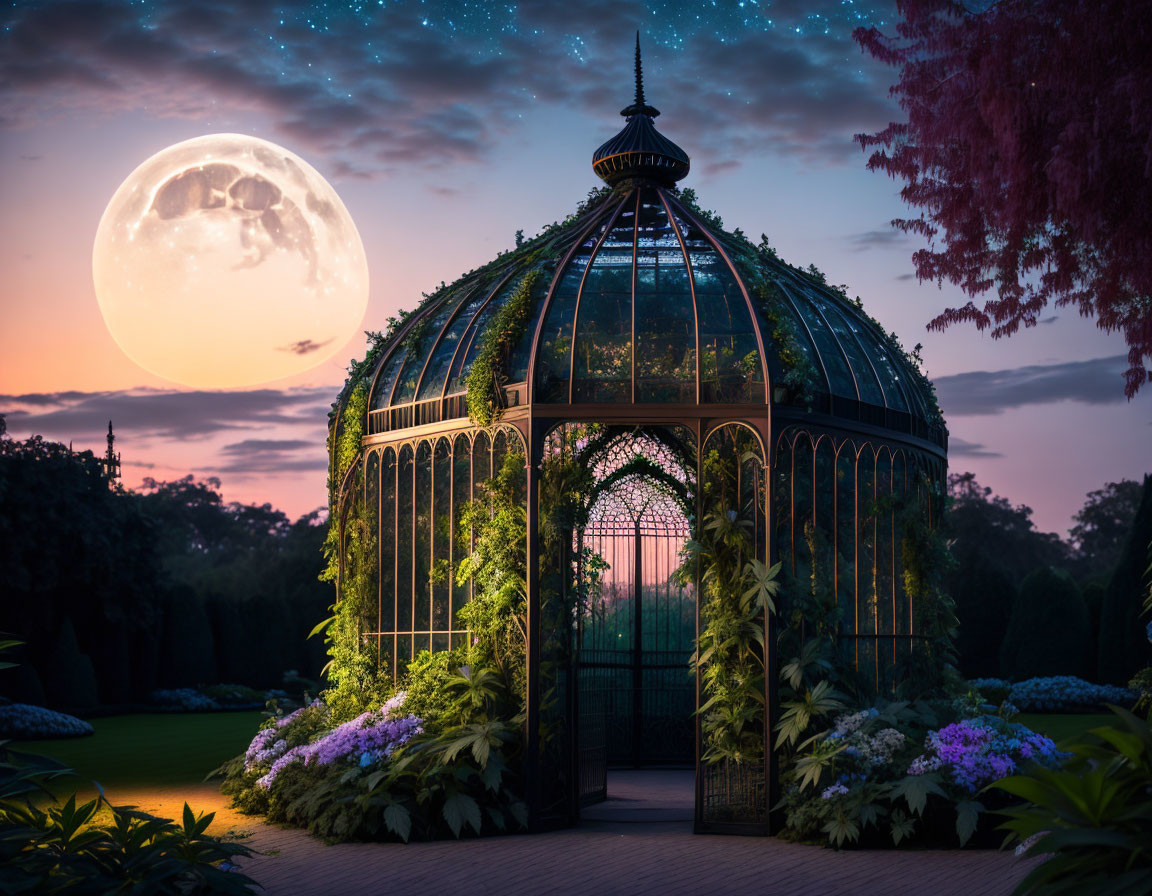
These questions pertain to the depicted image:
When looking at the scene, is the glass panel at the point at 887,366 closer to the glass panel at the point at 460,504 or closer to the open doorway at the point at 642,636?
the open doorway at the point at 642,636

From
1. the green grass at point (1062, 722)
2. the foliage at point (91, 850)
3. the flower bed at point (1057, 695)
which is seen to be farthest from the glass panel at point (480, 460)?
the flower bed at point (1057, 695)

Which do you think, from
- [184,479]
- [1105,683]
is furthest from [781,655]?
[184,479]

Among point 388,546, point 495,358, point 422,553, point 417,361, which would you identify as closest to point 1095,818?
point 495,358

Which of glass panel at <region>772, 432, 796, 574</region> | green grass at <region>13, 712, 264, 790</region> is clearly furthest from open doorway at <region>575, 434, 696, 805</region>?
green grass at <region>13, 712, 264, 790</region>

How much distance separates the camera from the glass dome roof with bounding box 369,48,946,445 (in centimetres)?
1083

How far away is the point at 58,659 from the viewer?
25.1m

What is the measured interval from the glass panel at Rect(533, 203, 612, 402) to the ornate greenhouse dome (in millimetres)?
21

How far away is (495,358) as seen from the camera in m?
11.1

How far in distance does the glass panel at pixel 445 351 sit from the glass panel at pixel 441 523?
641mm

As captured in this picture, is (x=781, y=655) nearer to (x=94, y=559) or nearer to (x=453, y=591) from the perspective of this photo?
(x=453, y=591)

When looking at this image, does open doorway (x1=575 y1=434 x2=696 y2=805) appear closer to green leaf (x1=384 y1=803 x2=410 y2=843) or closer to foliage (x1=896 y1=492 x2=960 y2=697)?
foliage (x1=896 y1=492 x2=960 y2=697)

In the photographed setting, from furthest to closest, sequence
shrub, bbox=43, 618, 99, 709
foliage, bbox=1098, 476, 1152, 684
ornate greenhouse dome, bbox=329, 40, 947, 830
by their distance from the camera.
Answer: shrub, bbox=43, 618, 99, 709 → foliage, bbox=1098, 476, 1152, 684 → ornate greenhouse dome, bbox=329, 40, 947, 830

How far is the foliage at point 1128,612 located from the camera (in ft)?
74.8

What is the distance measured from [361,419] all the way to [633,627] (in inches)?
186
